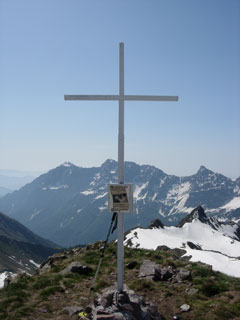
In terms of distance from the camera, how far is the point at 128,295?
11.6 meters

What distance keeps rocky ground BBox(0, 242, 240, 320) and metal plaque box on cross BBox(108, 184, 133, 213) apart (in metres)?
3.26

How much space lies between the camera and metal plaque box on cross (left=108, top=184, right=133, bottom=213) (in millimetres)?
11031

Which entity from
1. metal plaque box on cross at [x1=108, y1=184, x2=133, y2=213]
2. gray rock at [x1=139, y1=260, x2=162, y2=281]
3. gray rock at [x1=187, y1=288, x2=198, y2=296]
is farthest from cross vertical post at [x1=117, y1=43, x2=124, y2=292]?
gray rock at [x1=139, y1=260, x2=162, y2=281]

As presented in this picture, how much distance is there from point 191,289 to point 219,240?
171 m

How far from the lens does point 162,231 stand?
152750 millimetres

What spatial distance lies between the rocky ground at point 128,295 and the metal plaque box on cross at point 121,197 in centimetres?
326

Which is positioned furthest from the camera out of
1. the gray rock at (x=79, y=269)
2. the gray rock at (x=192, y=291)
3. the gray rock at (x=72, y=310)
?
the gray rock at (x=79, y=269)

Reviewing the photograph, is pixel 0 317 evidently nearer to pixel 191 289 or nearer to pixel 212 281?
pixel 191 289

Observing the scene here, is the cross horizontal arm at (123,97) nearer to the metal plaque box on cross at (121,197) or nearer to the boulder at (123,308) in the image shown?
the metal plaque box on cross at (121,197)

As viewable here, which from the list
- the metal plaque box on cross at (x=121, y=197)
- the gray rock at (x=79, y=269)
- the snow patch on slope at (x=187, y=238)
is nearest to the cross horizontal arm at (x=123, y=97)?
the metal plaque box on cross at (x=121, y=197)

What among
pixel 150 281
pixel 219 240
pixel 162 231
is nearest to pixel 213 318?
pixel 150 281

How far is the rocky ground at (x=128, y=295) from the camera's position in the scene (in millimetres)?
11320

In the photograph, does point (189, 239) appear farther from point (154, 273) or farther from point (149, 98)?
point (149, 98)

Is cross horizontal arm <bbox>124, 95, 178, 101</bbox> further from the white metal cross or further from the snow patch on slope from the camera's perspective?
the snow patch on slope
